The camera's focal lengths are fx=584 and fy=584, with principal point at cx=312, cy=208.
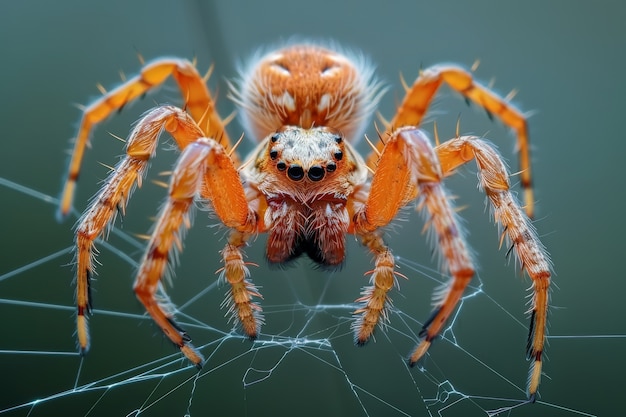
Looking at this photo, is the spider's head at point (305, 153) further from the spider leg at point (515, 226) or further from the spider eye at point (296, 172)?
the spider leg at point (515, 226)

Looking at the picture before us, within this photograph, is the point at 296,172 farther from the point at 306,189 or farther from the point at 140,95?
the point at 140,95

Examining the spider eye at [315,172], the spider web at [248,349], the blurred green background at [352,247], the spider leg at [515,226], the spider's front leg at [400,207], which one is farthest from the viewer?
the blurred green background at [352,247]

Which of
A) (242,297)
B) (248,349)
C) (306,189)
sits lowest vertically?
(248,349)

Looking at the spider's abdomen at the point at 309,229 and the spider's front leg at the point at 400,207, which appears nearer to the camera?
the spider's front leg at the point at 400,207

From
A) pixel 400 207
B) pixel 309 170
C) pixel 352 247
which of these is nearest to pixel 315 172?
pixel 309 170

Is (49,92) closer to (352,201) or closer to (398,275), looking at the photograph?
(352,201)

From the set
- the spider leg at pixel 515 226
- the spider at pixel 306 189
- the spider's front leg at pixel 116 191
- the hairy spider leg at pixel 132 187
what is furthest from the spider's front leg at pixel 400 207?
the spider's front leg at pixel 116 191

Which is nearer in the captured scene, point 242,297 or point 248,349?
point 242,297

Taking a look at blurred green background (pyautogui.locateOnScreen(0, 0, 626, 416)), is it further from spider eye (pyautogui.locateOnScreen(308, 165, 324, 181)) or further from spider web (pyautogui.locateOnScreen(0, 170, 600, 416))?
spider eye (pyautogui.locateOnScreen(308, 165, 324, 181))
